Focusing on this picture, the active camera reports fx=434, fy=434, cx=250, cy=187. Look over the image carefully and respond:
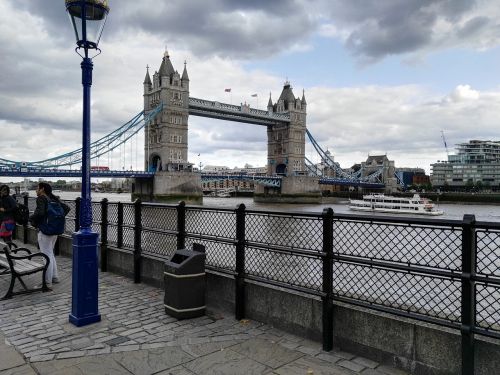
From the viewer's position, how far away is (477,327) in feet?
11.1

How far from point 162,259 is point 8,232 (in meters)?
3.73

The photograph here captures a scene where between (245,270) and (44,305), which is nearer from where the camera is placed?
(245,270)

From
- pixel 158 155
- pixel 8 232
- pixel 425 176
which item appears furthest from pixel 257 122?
pixel 8 232

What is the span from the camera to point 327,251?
4.29 metres

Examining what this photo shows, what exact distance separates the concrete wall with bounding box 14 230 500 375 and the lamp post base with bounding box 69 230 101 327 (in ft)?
4.80

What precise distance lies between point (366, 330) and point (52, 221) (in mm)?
5006

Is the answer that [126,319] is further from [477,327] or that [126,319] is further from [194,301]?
[477,327]

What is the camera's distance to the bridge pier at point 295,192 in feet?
269

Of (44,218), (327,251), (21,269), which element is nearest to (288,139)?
(44,218)

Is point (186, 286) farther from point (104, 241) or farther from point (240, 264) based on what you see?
point (104, 241)

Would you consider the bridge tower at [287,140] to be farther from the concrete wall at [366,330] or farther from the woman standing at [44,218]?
Result: the concrete wall at [366,330]

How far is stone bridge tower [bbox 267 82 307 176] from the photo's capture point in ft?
327

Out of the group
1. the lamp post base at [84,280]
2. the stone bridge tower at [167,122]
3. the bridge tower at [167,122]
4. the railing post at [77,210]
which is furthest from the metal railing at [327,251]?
the stone bridge tower at [167,122]

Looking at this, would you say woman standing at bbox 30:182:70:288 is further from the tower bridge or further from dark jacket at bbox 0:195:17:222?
the tower bridge
